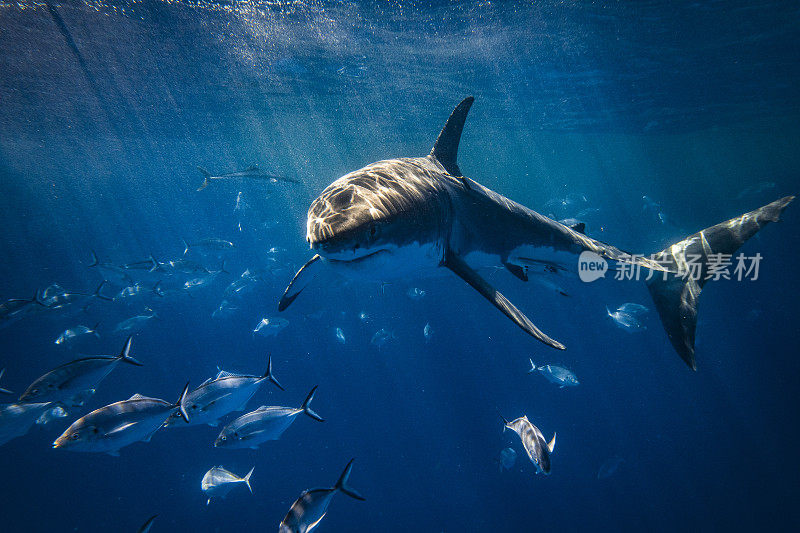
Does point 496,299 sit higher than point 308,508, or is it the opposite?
point 496,299

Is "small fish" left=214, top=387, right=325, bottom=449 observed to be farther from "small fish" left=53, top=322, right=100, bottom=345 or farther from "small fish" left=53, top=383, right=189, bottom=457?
"small fish" left=53, top=322, right=100, bottom=345

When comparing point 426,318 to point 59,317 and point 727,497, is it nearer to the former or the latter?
point 727,497

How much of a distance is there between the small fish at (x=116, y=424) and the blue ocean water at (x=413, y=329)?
7.88 m

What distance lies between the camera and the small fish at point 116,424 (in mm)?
3768

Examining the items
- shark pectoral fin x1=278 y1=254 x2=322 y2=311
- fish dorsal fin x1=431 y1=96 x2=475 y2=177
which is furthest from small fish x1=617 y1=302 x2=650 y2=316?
shark pectoral fin x1=278 y1=254 x2=322 y2=311

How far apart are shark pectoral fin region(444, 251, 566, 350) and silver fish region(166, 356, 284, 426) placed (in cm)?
285

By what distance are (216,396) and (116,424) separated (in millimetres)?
1033

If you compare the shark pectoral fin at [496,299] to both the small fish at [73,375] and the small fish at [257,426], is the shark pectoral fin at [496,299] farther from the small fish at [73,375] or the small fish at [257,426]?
the small fish at [73,375]

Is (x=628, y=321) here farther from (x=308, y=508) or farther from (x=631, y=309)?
(x=308, y=508)

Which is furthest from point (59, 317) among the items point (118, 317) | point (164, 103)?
point (164, 103)

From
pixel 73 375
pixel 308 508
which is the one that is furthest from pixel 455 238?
→ pixel 73 375

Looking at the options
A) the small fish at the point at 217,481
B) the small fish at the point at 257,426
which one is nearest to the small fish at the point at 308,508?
the small fish at the point at 257,426

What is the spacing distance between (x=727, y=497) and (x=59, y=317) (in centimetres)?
3821

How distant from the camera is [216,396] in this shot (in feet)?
15.0
